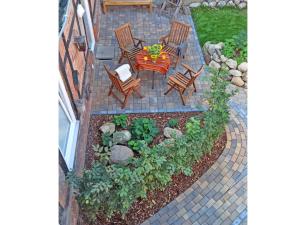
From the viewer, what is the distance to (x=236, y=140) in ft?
23.7

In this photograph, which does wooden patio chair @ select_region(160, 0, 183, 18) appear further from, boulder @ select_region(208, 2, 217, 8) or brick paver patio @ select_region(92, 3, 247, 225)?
boulder @ select_region(208, 2, 217, 8)

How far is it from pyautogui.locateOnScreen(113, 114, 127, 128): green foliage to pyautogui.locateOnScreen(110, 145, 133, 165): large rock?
73cm

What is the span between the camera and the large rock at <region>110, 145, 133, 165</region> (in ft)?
21.9

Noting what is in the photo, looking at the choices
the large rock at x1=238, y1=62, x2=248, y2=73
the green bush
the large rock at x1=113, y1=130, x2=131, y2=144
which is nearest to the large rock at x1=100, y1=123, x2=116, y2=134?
the large rock at x1=113, y1=130, x2=131, y2=144

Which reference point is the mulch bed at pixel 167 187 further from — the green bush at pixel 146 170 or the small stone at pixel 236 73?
the small stone at pixel 236 73

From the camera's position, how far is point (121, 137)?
7.04 metres

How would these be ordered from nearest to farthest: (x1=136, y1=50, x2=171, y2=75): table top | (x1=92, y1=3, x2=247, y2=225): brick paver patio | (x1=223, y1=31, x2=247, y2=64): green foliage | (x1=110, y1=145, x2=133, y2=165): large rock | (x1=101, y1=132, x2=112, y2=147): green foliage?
(x1=92, y1=3, x2=247, y2=225): brick paver patio
(x1=110, y1=145, x2=133, y2=165): large rock
(x1=101, y1=132, x2=112, y2=147): green foliage
(x1=136, y1=50, x2=171, y2=75): table top
(x1=223, y1=31, x2=247, y2=64): green foliage

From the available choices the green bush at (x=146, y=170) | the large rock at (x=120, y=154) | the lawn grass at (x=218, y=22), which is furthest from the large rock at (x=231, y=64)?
the large rock at (x=120, y=154)

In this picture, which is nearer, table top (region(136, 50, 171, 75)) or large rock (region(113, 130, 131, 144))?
large rock (region(113, 130, 131, 144))

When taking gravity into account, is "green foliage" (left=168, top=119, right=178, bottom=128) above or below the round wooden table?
below

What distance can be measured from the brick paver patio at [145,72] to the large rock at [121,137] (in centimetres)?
88
